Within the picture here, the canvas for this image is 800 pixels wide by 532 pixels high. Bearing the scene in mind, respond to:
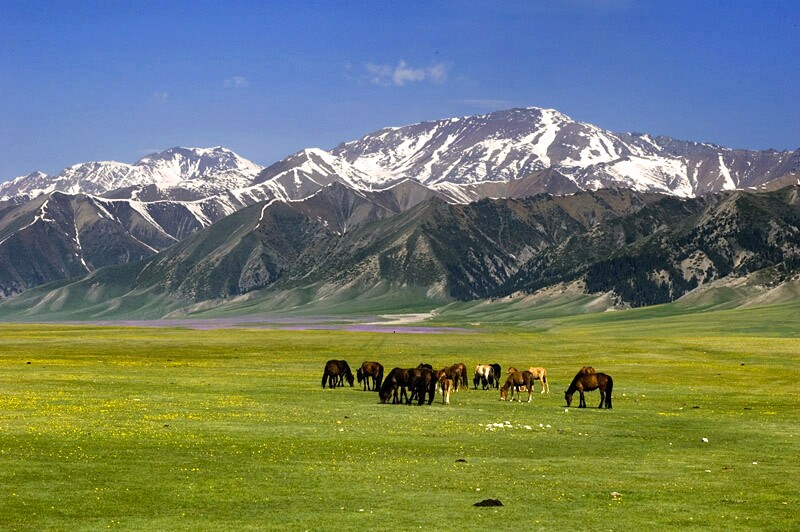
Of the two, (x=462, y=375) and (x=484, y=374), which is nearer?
(x=462, y=375)

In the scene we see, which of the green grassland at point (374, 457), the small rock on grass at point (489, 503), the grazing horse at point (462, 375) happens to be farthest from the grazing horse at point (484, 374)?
the small rock on grass at point (489, 503)

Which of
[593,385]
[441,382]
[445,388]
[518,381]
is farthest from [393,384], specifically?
[593,385]

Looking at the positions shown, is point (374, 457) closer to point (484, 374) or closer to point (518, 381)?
point (518, 381)

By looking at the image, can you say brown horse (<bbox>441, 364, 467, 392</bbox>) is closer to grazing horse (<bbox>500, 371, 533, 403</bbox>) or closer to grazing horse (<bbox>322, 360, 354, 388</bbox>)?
grazing horse (<bbox>500, 371, 533, 403</bbox>)

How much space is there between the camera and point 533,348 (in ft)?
425

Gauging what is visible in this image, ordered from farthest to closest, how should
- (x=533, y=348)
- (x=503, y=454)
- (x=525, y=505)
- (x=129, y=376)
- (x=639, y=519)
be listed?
(x=533, y=348)
(x=129, y=376)
(x=503, y=454)
(x=525, y=505)
(x=639, y=519)

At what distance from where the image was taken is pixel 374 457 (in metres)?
34.0

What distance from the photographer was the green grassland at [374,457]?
25.0 meters

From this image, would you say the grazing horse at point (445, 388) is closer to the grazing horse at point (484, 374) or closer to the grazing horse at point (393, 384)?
the grazing horse at point (393, 384)

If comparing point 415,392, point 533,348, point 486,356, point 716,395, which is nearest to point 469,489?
point 415,392

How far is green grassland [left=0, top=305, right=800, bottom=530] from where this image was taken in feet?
82.2

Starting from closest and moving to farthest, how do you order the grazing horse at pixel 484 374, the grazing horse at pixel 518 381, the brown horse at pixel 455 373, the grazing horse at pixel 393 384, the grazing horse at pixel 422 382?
the grazing horse at pixel 422 382
the grazing horse at pixel 393 384
the grazing horse at pixel 518 381
the brown horse at pixel 455 373
the grazing horse at pixel 484 374

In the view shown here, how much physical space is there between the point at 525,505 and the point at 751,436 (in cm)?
1811

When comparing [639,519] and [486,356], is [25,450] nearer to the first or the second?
[639,519]
